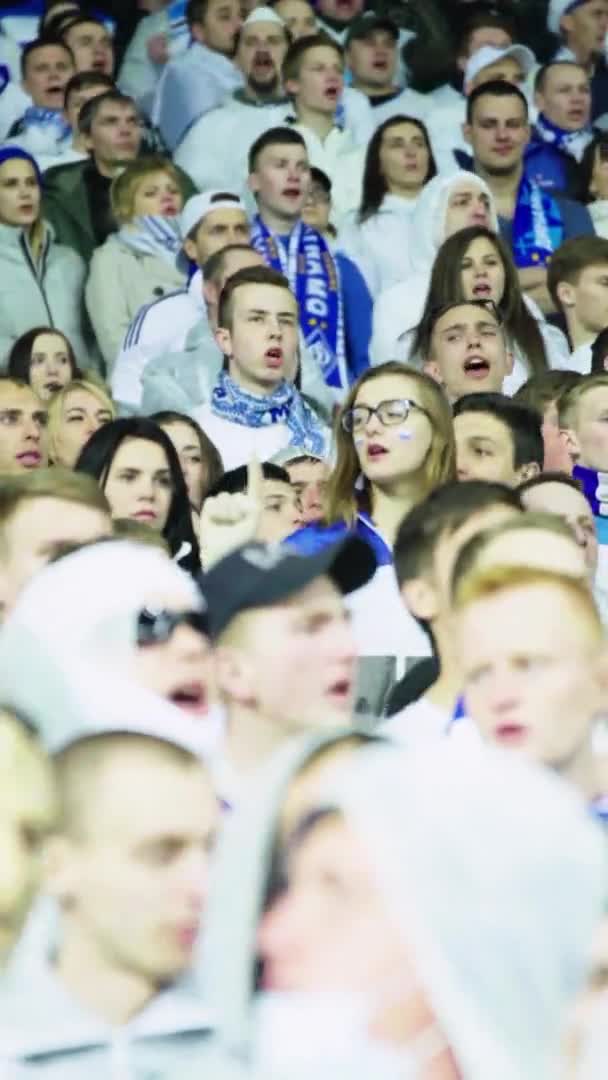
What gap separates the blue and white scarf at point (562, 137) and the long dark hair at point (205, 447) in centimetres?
388

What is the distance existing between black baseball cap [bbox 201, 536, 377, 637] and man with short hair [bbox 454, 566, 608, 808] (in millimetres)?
383

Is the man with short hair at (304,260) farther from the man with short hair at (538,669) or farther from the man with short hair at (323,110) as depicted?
the man with short hair at (538,669)

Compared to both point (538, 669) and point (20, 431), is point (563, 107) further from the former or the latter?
point (538, 669)

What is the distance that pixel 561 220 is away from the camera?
10586mm

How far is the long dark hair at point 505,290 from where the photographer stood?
30.2 feet

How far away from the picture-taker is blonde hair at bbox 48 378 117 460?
8.26 meters

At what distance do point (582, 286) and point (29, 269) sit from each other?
1877mm

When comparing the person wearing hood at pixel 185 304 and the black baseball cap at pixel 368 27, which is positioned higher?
the black baseball cap at pixel 368 27

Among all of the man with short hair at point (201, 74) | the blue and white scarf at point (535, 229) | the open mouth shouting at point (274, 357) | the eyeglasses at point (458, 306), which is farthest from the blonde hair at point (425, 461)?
the man with short hair at point (201, 74)

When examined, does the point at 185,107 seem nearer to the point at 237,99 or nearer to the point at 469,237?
the point at 237,99

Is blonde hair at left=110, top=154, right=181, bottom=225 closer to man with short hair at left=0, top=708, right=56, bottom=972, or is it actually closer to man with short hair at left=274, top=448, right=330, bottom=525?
man with short hair at left=274, top=448, right=330, bottom=525

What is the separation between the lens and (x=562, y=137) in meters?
11.6

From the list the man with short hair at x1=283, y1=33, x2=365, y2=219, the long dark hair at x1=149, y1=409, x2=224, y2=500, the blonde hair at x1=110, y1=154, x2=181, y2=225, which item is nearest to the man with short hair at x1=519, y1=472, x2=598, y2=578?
the long dark hair at x1=149, y1=409, x2=224, y2=500

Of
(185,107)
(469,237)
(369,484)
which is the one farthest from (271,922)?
(185,107)
